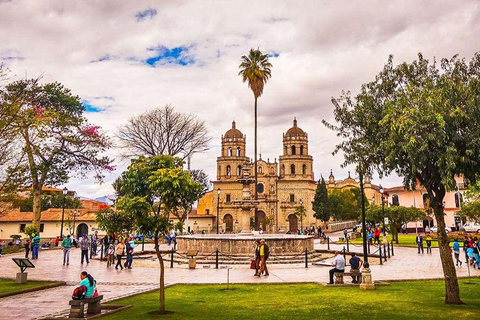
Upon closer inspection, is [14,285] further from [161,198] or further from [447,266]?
[447,266]

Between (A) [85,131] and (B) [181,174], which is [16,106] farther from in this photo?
(A) [85,131]

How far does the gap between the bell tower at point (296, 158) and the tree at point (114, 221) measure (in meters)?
59.5

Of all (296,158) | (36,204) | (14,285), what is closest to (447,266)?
(14,285)

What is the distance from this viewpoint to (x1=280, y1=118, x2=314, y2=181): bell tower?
66625 millimetres

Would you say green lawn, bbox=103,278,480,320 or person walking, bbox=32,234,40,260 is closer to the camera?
green lawn, bbox=103,278,480,320

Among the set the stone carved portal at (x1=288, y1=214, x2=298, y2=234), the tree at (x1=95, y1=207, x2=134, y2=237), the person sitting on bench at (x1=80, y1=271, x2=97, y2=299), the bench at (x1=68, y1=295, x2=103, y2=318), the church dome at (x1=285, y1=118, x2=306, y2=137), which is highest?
the church dome at (x1=285, y1=118, x2=306, y2=137)

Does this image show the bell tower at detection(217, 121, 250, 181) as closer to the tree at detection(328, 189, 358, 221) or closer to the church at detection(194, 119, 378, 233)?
the church at detection(194, 119, 378, 233)

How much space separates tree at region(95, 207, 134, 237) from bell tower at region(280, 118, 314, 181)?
59.5m

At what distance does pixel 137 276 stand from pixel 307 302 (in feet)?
26.1

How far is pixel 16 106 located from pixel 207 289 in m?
7.86

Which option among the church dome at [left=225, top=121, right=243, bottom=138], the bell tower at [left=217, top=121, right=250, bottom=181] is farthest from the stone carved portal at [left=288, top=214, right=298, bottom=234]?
the church dome at [left=225, top=121, right=243, bottom=138]

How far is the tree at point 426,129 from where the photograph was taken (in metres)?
7.97

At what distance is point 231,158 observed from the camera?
68312 mm

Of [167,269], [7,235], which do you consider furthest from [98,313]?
[7,235]
